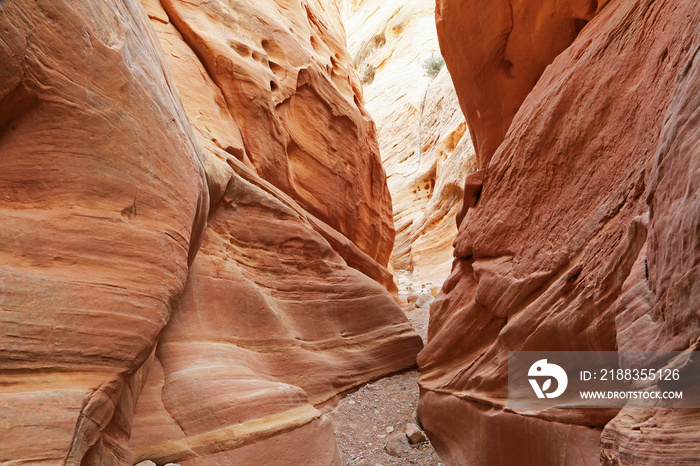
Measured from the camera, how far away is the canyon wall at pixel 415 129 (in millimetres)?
17016

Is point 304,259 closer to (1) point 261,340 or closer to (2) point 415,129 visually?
(1) point 261,340

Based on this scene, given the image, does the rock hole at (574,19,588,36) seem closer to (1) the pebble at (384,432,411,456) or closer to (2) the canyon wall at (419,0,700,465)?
(2) the canyon wall at (419,0,700,465)

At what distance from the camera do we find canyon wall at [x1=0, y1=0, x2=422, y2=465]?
3.18 m

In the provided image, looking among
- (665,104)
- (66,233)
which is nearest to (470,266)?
(665,104)

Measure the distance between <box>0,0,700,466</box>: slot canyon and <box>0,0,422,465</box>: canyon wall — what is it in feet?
0.06

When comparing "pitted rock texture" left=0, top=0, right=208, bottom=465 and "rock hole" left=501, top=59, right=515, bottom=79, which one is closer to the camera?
"pitted rock texture" left=0, top=0, right=208, bottom=465

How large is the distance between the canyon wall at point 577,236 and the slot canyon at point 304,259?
21mm

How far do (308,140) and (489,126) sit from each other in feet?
11.8

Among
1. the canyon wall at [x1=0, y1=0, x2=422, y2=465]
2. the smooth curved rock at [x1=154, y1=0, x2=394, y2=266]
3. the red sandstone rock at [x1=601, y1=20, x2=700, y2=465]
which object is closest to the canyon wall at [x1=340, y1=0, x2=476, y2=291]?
the smooth curved rock at [x1=154, y1=0, x2=394, y2=266]

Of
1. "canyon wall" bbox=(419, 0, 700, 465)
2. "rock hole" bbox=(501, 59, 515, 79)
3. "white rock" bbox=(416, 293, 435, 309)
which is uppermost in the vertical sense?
"rock hole" bbox=(501, 59, 515, 79)

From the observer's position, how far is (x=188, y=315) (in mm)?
5062

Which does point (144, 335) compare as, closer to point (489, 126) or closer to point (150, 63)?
point (150, 63)

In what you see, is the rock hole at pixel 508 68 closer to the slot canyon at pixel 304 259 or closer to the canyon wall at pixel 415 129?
the slot canyon at pixel 304 259

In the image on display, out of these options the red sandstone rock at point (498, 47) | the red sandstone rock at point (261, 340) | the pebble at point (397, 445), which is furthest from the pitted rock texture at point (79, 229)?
the red sandstone rock at point (498, 47)
